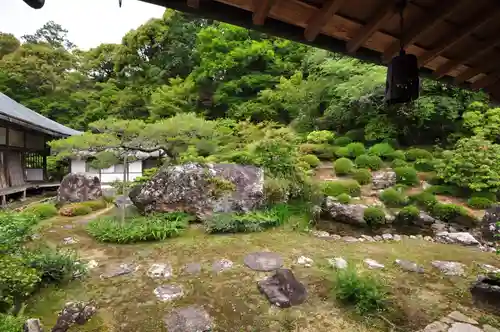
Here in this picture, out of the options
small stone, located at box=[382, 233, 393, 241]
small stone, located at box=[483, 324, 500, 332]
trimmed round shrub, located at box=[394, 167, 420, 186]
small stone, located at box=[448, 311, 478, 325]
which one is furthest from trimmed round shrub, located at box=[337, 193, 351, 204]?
small stone, located at box=[483, 324, 500, 332]

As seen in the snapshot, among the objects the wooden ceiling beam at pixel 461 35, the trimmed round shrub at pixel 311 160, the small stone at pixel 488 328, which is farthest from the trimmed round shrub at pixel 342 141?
the wooden ceiling beam at pixel 461 35

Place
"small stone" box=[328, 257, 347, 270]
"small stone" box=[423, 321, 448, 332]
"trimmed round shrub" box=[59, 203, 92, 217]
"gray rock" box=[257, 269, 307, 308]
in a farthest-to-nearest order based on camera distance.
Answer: "trimmed round shrub" box=[59, 203, 92, 217] → "small stone" box=[328, 257, 347, 270] → "gray rock" box=[257, 269, 307, 308] → "small stone" box=[423, 321, 448, 332]

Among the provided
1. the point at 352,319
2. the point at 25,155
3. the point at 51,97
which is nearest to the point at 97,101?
the point at 51,97

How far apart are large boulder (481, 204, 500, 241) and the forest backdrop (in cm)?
469

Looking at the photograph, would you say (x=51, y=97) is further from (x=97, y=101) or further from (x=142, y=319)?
(x=142, y=319)

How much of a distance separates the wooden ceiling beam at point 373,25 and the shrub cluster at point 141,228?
559cm

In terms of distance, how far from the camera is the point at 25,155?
1503 cm

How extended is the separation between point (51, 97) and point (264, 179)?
2039cm

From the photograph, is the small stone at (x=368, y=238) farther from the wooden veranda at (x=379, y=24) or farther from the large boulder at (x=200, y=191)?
the wooden veranda at (x=379, y=24)

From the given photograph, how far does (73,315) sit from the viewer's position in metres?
3.54

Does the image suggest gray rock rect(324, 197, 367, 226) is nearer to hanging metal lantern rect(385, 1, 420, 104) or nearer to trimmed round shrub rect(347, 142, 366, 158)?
trimmed round shrub rect(347, 142, 366, 158)

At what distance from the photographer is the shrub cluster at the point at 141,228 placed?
21.1ft

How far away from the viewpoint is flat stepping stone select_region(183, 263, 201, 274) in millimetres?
4988

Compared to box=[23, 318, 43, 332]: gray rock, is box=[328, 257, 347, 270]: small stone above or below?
below
